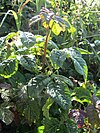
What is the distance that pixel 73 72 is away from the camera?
1.67 m

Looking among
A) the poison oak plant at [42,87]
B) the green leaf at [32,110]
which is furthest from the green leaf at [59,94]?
the green leaf at [32,110]

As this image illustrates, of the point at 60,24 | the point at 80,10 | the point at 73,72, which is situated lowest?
the point at 73,72

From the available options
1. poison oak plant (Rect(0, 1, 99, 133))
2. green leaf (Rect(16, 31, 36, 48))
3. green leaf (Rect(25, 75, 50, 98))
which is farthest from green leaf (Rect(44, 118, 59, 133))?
green leaf (Rect(16, 31, 36, 48))

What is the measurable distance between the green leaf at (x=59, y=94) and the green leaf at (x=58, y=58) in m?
0.06

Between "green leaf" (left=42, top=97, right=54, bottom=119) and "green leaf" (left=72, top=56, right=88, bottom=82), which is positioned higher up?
"green leaf" (left=72, top=56, right=88, bottom=82)

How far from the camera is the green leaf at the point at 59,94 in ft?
3.42

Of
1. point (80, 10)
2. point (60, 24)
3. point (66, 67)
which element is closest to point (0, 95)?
point (60, 24)

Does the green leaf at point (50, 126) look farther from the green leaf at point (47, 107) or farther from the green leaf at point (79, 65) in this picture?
the green leaf at point (79, 65)

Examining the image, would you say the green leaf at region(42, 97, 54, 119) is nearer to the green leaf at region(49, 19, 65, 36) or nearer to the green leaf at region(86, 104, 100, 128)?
the green leaf at region(86, 104, 100, 128)

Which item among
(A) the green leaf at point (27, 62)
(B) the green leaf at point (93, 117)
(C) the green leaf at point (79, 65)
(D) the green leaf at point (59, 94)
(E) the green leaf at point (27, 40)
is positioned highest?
(E) the green leaf at point (27, 40)

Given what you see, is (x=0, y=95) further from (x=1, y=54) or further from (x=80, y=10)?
(x=80, y=10)

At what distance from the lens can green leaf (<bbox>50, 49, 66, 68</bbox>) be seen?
3.62 feet

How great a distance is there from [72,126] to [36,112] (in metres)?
0.13

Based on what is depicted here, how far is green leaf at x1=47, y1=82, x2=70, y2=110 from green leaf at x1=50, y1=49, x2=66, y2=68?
0.21 feet
